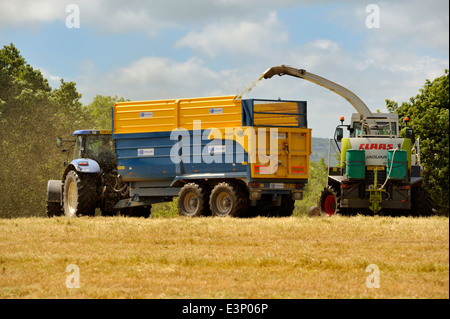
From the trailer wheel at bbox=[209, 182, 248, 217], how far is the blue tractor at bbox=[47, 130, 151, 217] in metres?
3.51

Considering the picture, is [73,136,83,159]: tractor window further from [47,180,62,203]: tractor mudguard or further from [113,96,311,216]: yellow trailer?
[113,96,311,216]: yellow trailer

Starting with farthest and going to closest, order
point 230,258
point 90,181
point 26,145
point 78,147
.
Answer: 1. point 26,145
2. point 78,147
3. point 90,181
4. point 230,258

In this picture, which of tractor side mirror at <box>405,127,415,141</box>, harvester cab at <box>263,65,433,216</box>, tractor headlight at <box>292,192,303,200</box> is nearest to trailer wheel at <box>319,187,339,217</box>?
harvester cab at <box>263,65,433,216</box>

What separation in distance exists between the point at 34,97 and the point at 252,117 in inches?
1249

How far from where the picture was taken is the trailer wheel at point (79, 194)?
21.7 m

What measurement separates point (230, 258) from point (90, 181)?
11.0 metres

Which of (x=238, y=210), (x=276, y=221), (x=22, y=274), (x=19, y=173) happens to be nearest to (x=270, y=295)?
(x=22, y=274)

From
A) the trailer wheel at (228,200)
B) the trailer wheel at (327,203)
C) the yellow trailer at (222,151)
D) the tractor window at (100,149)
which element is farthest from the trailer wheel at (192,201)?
the tractor window at (100,149)

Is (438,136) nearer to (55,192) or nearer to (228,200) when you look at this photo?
(228,200)

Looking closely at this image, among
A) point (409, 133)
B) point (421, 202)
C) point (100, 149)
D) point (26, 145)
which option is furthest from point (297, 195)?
point (26, 145)

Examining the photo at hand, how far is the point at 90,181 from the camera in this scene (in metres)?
22.0

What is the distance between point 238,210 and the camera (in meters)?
19.3

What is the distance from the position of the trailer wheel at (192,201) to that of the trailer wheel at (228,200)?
0.37 meters
